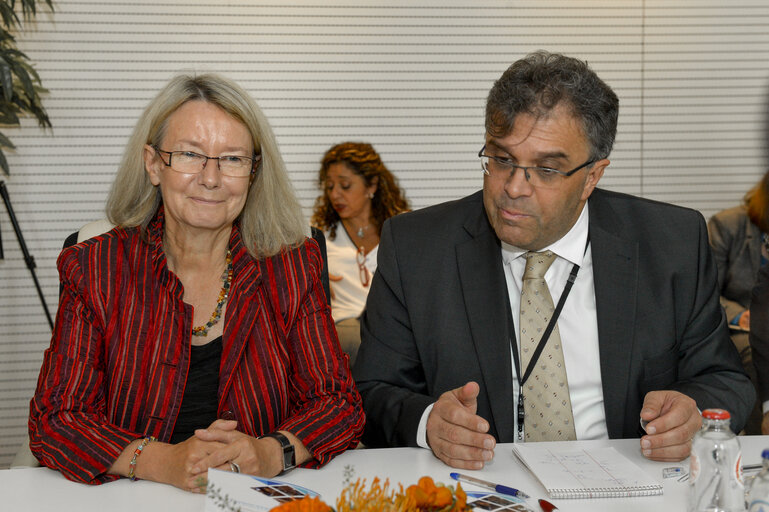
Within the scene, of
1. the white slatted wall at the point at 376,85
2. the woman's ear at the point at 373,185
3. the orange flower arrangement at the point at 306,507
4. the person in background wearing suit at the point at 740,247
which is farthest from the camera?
the woman's ear at the point at 373,185

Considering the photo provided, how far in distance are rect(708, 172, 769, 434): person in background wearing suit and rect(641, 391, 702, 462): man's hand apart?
7.95ft

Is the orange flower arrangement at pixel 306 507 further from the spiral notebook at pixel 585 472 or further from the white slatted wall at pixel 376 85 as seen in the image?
the white slatted wall at pixel 376 85

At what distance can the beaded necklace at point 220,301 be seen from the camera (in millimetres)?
2104

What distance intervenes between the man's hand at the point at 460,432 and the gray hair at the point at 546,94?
27.8 inches

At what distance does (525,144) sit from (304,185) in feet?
9.66

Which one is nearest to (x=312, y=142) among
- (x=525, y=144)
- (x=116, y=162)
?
(x=116, y=162)

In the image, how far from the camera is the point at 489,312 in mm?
2141

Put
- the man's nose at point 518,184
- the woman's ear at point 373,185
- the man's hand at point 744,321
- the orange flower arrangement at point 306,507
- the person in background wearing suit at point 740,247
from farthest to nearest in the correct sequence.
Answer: the woman's ear at point 373,185 < the person in background wearing suit at point 740,247 < the man's hand at point 744,321 < the man's nose at point 518,184 < the orange flower arrangement at point 306,507

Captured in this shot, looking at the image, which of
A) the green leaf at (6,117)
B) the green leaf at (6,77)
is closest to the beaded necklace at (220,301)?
the green leaf at (6,77)

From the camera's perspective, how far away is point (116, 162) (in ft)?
15.3

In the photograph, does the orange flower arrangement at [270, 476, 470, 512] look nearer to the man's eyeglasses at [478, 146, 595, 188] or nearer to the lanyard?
the lanyard

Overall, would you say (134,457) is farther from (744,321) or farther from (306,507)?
(744,321)

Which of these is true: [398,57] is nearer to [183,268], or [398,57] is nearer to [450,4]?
[450,4]

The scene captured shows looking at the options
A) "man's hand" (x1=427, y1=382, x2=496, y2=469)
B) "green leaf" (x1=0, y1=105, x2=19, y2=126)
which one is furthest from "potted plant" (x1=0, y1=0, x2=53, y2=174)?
"man's hand" (x1=427, y1=382, x2=496, y2=469)
